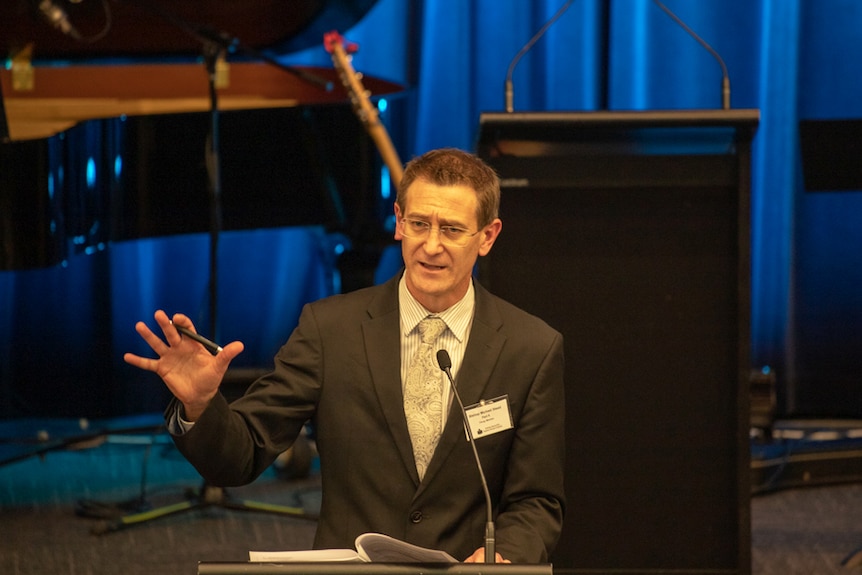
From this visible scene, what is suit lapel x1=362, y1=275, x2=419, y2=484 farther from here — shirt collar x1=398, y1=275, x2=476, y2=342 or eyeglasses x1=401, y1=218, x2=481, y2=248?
eyeglasses x1=401, y1=218, x2=481, y2=248

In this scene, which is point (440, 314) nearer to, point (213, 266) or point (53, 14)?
point (213, 266)

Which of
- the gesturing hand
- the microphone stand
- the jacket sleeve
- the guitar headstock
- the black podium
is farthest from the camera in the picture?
the guitar headstock

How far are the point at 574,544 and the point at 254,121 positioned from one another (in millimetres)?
2935

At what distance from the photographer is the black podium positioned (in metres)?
2.76

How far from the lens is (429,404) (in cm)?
217

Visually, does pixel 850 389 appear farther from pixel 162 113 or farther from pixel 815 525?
pixel 162 113

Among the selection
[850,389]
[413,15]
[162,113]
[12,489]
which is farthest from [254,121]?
[850,389]

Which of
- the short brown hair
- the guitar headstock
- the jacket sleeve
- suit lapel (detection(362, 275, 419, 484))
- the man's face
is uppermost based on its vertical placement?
the guitar headstock

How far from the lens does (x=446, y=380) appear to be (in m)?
2.18

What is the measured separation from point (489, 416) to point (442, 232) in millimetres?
359

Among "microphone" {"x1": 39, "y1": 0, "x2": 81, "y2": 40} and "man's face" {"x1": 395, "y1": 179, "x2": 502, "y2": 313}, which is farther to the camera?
"microphone" {"x1": 39, "y1": 0, "x2": 81, "y2": 40}

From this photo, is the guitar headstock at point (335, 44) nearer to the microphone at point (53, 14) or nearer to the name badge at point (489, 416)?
the microphone at point (53, 14)

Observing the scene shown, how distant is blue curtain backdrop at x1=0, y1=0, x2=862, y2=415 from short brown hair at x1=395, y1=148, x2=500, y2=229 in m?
3.81

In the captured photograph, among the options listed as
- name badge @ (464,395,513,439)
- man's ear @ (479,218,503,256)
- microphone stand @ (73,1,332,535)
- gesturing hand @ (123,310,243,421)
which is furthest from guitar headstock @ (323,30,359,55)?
gesturing hand @ (123,310,243,421)
